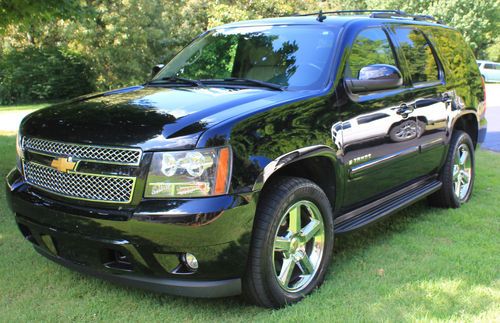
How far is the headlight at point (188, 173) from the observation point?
283 cm

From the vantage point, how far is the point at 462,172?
5.70 m

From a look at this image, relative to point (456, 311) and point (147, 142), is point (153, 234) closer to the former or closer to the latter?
point (147, 142)

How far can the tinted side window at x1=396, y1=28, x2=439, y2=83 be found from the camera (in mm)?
4727

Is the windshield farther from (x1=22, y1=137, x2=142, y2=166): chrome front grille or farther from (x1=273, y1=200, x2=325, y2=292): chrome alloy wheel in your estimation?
(x1=22, y1=137, x2=142, y2=166): chrome front grille

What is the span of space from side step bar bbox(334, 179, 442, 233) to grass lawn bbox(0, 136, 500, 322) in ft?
1.08

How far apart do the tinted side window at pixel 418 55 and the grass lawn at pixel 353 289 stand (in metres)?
1.45

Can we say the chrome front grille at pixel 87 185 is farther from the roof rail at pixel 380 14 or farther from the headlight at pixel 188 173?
the roof rail at pixel 380 14

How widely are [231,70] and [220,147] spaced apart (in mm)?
1470

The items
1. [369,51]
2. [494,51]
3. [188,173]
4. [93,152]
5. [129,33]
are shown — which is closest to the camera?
[188,173]

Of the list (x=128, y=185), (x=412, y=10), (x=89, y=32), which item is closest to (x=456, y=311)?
(x=128, y=185)

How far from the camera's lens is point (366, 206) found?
166 inches

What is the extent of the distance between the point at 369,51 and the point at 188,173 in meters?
2.16

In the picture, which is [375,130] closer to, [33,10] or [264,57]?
[264,57]

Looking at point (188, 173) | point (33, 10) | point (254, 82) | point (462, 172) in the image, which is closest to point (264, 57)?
point (254, 82)
